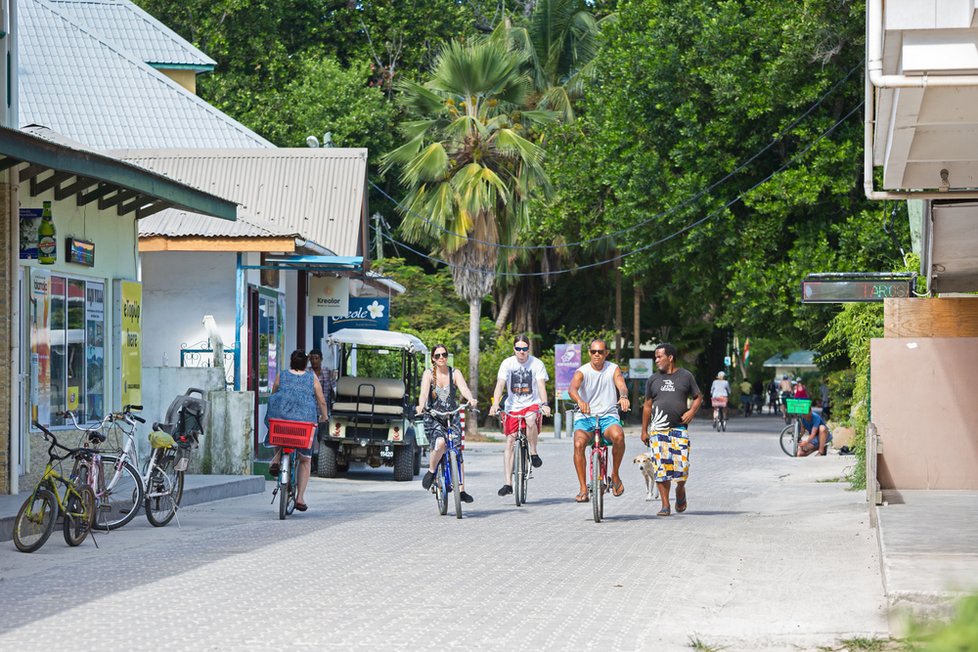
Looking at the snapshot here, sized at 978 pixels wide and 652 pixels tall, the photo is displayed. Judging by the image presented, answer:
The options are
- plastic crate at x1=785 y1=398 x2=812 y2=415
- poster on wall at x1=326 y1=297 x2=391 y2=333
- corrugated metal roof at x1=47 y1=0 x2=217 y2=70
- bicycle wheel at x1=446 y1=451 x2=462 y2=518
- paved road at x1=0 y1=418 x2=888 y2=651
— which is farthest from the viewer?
corrugated metal roof at x1=47 y1=0 x2=217 y2=70

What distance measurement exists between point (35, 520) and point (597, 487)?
540 centimetres

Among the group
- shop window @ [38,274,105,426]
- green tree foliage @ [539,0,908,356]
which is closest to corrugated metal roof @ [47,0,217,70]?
green tree foliage @ [539,0,908,356]

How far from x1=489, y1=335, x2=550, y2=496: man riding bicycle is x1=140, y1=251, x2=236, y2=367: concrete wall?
8.55m

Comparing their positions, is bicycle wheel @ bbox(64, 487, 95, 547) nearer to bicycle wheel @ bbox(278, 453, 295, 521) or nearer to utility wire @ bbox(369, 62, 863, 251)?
bicycle wheel @ bbox(278, 453, 295, 521)

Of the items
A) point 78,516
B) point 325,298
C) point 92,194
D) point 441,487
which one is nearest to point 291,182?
point 325,298

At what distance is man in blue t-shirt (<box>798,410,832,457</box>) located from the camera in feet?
98.2

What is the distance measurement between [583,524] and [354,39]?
4134 cm

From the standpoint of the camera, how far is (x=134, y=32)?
36906 mm

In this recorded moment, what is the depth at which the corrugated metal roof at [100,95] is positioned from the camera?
104 feet

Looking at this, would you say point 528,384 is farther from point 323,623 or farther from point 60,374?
point 323,623

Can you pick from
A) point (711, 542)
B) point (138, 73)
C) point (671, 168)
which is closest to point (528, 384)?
point (711, 542)

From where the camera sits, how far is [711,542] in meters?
13.4

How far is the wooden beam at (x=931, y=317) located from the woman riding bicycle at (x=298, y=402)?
610 cm

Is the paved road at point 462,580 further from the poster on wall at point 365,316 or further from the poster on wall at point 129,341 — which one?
the poster on wall at point 365,316
